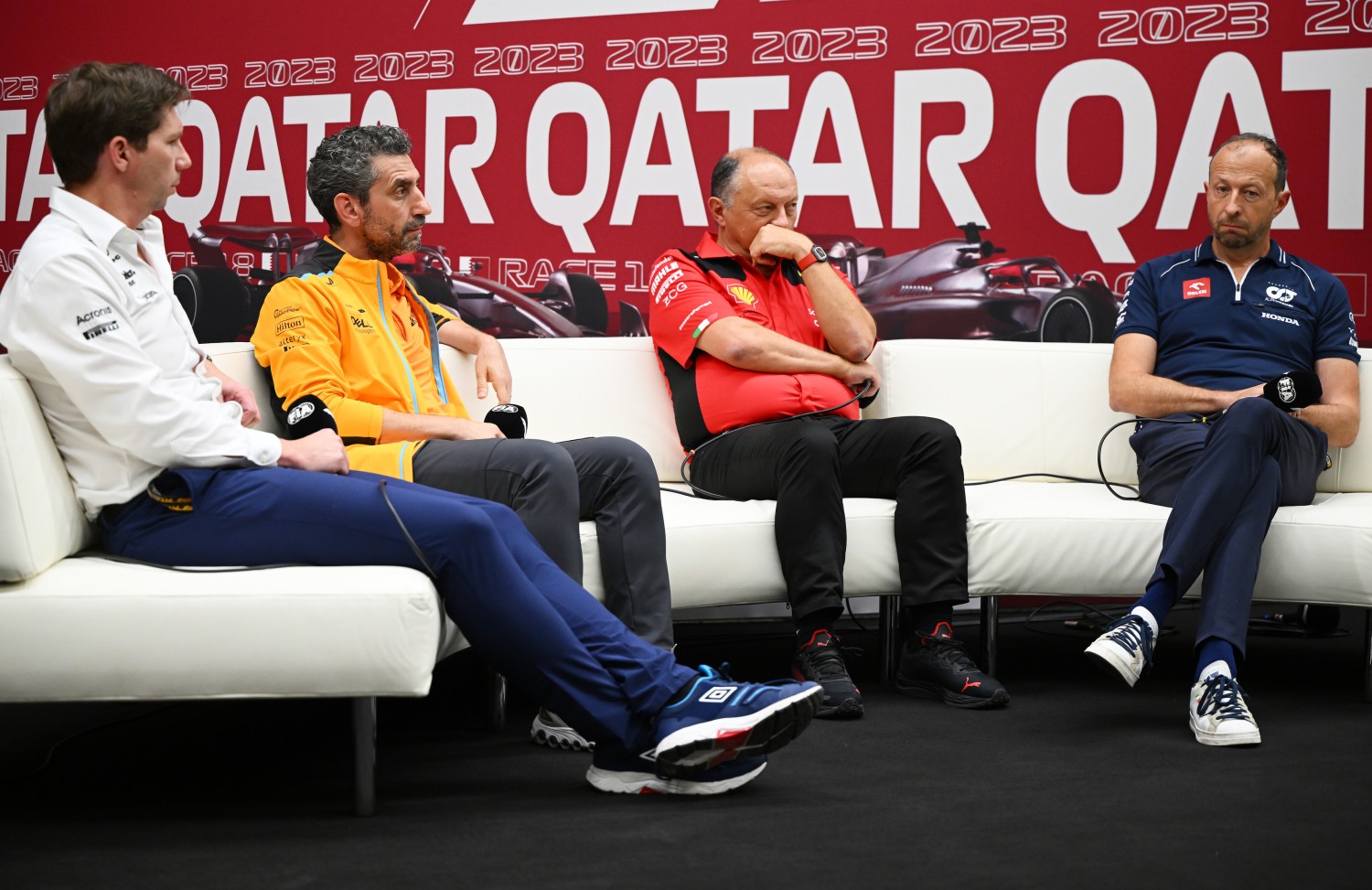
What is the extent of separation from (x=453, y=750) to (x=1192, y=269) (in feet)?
6.93

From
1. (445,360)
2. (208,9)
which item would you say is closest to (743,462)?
(445,360)

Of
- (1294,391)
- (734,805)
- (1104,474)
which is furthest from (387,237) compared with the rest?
(1294,391)

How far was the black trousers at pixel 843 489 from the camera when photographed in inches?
107

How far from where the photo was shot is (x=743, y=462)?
2910 millimetres

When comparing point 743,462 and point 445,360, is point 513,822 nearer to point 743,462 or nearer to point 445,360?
point 743,462

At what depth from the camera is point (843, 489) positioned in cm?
297

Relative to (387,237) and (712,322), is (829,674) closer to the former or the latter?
(712,322)

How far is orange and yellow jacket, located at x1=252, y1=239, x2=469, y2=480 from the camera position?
249 cm

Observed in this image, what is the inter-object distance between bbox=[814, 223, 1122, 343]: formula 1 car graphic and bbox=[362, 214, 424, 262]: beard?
5.10ft

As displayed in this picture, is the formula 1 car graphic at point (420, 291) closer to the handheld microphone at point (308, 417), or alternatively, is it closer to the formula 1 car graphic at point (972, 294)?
the formula 1 car graphic at point (972, 294)

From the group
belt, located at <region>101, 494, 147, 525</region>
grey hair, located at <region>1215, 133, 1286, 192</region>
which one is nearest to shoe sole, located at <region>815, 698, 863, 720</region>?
belt, located at <region>101, 494, 147, 525</region>

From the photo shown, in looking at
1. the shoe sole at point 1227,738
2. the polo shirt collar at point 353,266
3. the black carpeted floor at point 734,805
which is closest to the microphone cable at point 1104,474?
the black carpeted floor at point 734,805

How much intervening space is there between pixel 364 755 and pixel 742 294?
1563 mm

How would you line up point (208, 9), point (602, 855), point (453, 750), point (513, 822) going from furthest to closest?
point (208, 9) < point (453, 750) < point (513, 822) < point (602, 855)
